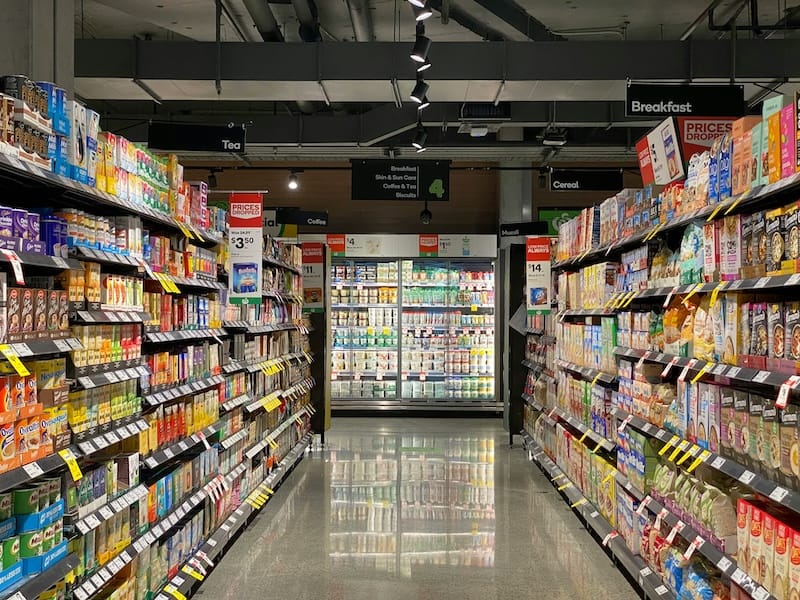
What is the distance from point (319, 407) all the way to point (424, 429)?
2.22 meters

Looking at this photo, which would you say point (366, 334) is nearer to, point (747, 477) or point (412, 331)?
point (412, 331)

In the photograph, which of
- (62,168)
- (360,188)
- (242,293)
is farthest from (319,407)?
(62,168)

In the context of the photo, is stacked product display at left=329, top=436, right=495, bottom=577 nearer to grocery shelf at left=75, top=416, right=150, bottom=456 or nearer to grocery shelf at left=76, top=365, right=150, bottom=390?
grocery shelf at left=75, top=416, right=150, bottom=456

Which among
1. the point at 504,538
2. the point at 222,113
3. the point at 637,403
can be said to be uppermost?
the point at 222,113

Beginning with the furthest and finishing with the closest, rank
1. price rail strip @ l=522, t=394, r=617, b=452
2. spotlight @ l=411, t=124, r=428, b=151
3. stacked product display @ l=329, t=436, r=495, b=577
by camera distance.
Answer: spotlight @ l=411, t=124, r=428, b=151 < price rail strip @ l=522, t=394, r=617, b=452 < stacked product display @ l=329, t=436, r=495, b=577

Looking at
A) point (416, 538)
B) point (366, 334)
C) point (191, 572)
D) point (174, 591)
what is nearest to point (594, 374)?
point (416, 538)

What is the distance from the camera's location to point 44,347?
3264mm

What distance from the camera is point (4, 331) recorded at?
2.98 m

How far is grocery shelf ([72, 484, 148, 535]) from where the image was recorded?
144 inches

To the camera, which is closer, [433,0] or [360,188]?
[433,0]

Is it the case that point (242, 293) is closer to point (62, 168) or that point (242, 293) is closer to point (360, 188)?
point (62, 168)

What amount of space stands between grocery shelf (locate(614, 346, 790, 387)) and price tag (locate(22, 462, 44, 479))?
108 inches

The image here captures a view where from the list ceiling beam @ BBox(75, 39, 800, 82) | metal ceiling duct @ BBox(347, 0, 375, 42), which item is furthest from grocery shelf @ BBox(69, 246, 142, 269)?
metal ceiling duct @ BBox(347, 0, 375, 42)

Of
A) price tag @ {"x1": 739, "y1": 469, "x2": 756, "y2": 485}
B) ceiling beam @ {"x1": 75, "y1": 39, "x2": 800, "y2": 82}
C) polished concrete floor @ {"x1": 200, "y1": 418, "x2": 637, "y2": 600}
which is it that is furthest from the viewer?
ceiling beam @ {"x1": 75, "y1": 39, "x2": 800, "y2": 82}
